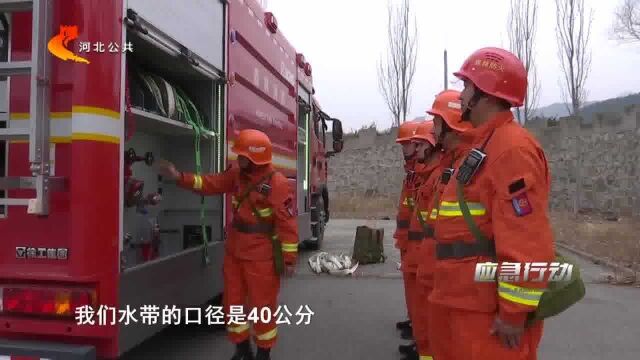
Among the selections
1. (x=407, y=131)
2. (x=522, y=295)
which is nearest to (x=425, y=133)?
(x=407, y=131)

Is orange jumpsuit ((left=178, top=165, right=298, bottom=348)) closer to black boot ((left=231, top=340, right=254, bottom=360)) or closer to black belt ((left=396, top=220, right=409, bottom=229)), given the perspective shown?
black boot ((left=231, top=340, right=254, bottom=360))

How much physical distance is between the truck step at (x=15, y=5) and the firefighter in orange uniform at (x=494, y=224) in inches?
78.8

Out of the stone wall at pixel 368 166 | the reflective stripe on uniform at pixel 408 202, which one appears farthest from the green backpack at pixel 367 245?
the stone wall at pixel 368 166

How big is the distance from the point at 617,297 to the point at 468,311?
537 centimetres

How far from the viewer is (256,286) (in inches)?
152

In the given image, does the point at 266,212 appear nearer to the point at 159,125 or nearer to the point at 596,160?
the point at 159,125

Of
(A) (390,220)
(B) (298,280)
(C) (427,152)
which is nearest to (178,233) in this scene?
(C) (427,152)

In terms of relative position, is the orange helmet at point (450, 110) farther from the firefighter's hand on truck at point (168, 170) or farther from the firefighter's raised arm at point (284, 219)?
the firefighter's hand on truck at point (168, 170)

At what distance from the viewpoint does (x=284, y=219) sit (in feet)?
12.6

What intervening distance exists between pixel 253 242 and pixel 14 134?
1.74 meters

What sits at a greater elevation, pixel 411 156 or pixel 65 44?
pixel 65 44

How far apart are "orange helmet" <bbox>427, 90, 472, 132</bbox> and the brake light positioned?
2.23 m

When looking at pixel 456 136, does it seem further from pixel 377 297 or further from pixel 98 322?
pixel 377 297

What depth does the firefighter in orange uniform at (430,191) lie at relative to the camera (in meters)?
3.05
